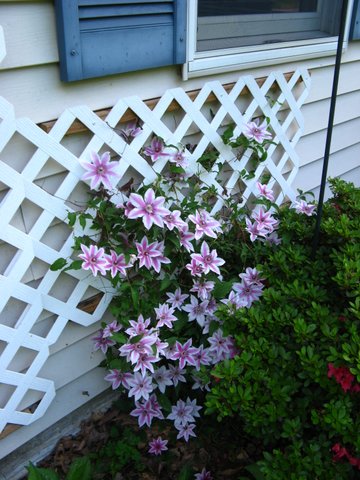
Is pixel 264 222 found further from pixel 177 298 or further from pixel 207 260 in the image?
pixel 177 298

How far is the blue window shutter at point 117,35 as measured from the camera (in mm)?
1500

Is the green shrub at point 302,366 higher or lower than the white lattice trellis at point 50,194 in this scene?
lower

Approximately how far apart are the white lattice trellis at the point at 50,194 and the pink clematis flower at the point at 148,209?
157 mm

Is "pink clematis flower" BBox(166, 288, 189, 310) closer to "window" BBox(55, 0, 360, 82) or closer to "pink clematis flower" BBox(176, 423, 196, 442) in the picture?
"pink clematis flower" BBox(176, 423, 196, 442)

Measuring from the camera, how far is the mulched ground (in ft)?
6.30

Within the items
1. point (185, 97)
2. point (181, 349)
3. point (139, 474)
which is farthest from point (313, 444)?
point (185, 97)

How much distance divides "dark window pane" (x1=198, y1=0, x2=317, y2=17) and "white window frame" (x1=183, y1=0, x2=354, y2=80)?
0.50 ft

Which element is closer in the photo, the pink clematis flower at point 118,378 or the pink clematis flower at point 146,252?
the pink clematis flower at point 146,252

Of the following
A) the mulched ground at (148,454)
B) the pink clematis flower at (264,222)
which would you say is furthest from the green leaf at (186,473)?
the pink clematis flower at (264,222)

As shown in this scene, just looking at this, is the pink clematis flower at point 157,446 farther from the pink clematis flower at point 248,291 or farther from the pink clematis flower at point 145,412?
the pink clematis flower at point 248,291

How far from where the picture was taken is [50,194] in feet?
5.43

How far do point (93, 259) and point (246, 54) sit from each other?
45.7 inches

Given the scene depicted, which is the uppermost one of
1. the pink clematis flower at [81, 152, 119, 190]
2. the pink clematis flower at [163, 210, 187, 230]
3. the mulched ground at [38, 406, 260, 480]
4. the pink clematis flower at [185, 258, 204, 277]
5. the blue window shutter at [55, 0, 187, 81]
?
the blue window shutter at [55, 0, 187, 81]

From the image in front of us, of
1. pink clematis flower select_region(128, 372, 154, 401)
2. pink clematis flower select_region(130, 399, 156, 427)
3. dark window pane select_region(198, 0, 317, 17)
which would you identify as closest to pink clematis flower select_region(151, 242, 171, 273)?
pink clematis flower select_region(128, 372, 154, 401)
